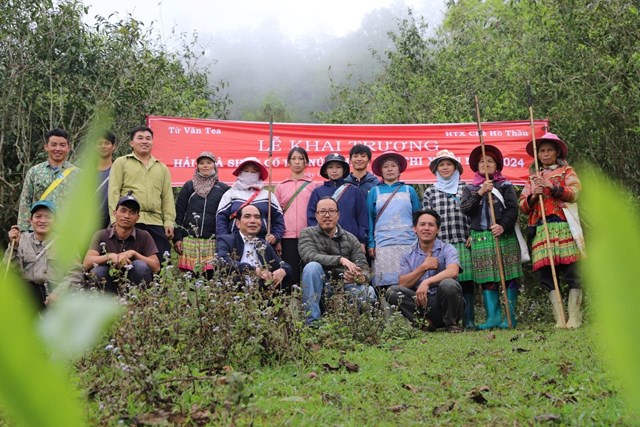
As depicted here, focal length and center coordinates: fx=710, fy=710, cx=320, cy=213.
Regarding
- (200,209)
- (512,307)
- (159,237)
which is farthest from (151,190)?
(512,307)

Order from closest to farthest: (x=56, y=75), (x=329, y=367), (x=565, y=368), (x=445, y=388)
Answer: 1. (x=445, y=388)
2. (x=565, y=368)
3. (x=329, y=367)
4. (x=56, y=75)

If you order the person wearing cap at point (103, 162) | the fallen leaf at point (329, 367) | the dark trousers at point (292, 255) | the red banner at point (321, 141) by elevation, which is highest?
the red banner at point (321, 141)

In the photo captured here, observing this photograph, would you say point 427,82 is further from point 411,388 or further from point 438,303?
point 411,388

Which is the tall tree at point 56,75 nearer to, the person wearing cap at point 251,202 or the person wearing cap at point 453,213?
the person wearing cap at point 251,202

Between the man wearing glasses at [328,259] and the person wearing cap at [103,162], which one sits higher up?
the man wearing glasses at [328,259]

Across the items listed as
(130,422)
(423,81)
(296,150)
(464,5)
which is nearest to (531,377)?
(130,422)

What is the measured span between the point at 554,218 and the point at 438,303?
1222 millimetres

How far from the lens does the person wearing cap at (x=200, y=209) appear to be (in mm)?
6105

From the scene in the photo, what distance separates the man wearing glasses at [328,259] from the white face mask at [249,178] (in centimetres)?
69

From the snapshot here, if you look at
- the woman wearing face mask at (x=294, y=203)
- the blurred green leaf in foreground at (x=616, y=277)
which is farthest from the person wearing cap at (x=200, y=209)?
the blurred green leaf in foreground at (x=616, y=277)

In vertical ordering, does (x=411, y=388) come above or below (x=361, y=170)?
below

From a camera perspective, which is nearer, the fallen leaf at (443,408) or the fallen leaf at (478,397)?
the fallen leaf at (443,408)

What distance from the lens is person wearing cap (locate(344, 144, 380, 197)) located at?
22.1 feet

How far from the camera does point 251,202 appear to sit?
6.32 m
